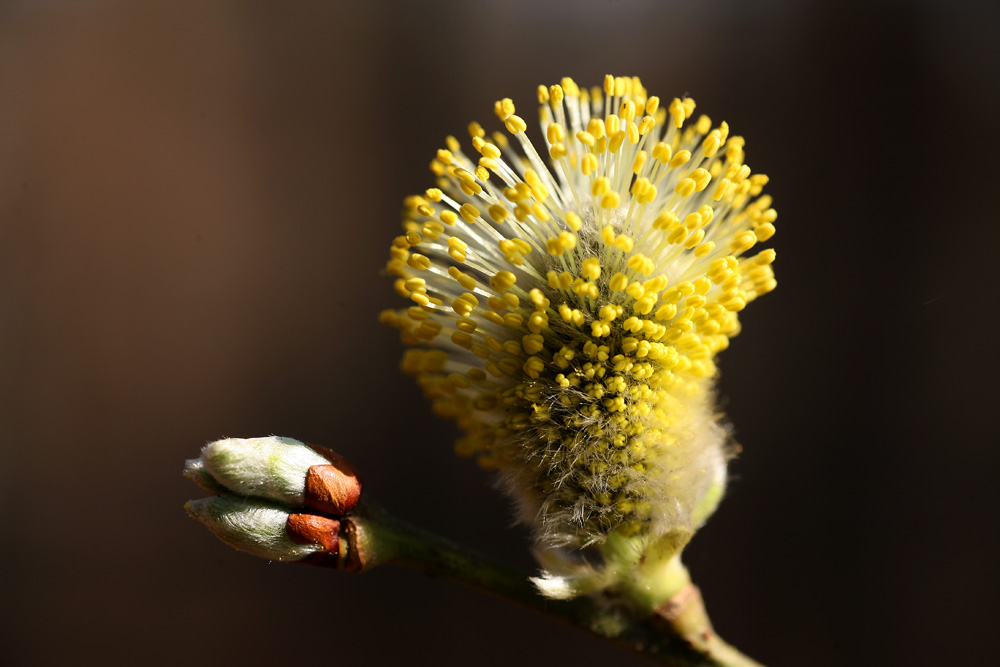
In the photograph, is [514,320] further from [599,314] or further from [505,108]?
[505,108]

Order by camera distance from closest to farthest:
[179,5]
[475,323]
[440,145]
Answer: [475,323] → [179,5] → [440,145]

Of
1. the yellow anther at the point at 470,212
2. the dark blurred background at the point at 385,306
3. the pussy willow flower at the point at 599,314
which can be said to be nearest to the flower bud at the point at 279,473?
the pussy willow flower at the point at 599,314

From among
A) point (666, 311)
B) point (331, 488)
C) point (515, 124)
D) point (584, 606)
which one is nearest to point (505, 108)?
point (515, 124)

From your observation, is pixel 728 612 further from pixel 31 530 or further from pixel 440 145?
pixel 31 530

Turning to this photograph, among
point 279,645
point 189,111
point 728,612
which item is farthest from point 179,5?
point 728,612

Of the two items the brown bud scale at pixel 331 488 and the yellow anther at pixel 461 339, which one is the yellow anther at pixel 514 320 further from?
the brown bud scale at pixel 331 488
